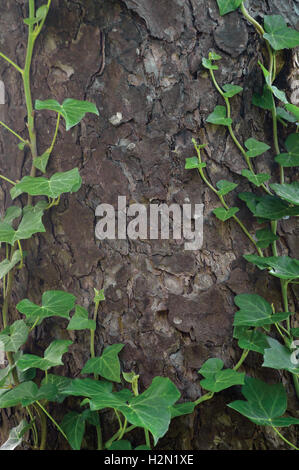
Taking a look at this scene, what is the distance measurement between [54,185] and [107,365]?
0.39 metres

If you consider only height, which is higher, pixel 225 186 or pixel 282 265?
pixel 225 186

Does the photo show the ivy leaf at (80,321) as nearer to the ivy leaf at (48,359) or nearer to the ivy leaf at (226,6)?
the ivy leaf at (48,359)

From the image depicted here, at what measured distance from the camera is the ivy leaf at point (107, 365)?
0.91 m

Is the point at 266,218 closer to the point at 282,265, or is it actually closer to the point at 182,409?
the point at 282,265

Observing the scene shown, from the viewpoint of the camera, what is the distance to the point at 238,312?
0.91m

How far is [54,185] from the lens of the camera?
35.8 inches

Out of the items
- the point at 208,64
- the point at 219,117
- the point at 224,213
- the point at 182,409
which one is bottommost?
the point at 182,409

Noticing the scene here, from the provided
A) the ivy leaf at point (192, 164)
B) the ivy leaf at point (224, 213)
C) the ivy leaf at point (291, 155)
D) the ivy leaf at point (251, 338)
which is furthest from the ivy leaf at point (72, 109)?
the ivy leaf at point (251, 338)

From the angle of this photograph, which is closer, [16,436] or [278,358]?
[278,358]

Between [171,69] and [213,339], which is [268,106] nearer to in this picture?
[171,69]

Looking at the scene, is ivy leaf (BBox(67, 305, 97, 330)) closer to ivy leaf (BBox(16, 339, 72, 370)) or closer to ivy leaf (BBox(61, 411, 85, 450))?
ivy leaf (BBox(16, 339, 72, 370))

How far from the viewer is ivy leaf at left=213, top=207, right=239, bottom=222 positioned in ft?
3.09

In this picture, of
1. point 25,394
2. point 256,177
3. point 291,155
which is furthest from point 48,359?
point 291,155

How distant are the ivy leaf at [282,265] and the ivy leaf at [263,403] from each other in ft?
0.76
